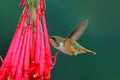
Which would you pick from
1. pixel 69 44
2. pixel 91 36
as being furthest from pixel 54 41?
pixel 91 36

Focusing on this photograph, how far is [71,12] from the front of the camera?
1646mm

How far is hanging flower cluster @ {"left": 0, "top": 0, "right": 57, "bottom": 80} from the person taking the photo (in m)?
0.94

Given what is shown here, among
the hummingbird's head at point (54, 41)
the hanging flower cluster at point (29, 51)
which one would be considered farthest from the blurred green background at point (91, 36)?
the hanging flower cluster at point (29, 51)

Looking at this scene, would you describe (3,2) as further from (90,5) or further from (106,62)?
(106,62)

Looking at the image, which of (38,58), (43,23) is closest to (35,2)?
(43,23)

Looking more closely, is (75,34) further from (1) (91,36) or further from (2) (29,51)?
(2) (29,51)

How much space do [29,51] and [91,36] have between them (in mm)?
749

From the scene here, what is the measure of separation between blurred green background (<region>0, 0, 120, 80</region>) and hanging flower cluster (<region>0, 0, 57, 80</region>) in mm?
579

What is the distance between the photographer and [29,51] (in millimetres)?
975

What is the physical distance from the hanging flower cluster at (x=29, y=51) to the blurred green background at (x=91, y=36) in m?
0.58

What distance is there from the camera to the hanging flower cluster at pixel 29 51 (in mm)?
938

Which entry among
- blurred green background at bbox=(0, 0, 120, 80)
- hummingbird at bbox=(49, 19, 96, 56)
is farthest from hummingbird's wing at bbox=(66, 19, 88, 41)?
blurred green background at bbox=(0, 0, 120, 80)

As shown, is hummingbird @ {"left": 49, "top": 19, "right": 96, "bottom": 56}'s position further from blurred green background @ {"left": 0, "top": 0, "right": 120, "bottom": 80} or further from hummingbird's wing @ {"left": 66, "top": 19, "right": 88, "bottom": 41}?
blurred green background @ {"left": 0, "top": 0, "right": 120, "bottom": 80}

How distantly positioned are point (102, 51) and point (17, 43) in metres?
0.81
